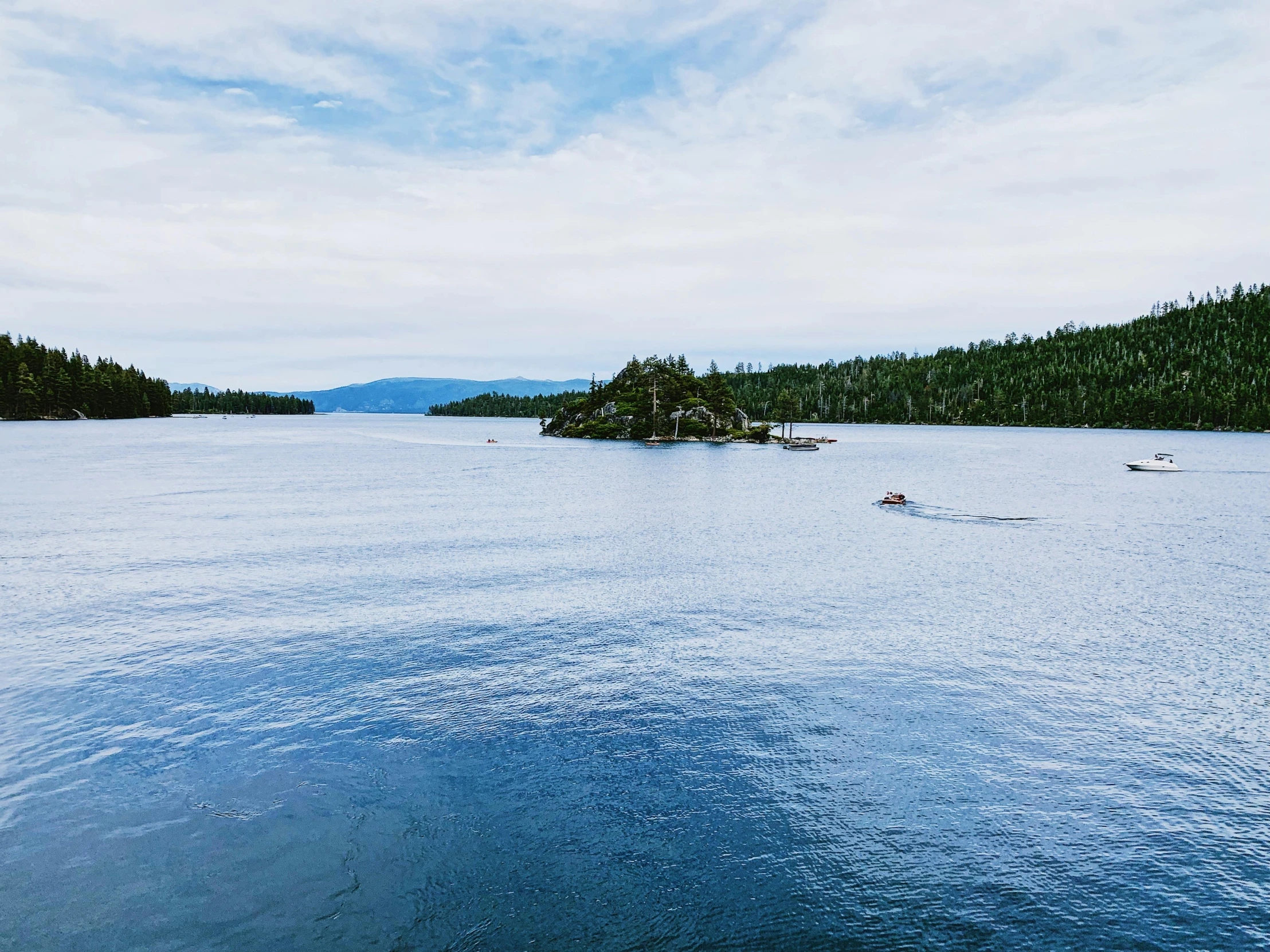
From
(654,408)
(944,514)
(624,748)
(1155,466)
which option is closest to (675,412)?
(654,408)

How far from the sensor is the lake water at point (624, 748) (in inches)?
541

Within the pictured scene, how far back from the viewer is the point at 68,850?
49.5 ft

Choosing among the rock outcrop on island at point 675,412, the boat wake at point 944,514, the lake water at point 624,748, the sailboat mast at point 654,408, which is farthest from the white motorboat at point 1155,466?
the sailboat mast at point 654,408

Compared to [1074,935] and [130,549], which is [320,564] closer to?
[130,549]

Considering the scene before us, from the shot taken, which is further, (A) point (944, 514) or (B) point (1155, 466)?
(B) point (1155, 466)

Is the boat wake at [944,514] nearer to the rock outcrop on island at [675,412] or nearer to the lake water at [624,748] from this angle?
the lake water at [624,748]

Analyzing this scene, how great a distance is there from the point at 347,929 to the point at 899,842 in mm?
11399

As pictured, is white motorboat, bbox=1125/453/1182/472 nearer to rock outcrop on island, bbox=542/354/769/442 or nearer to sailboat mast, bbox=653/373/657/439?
rock outcrop on island, bbox=542/354/769/442

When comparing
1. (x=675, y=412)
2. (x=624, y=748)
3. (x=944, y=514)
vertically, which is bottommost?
(x=624, y=748)

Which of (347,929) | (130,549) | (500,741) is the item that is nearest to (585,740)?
(500,741)

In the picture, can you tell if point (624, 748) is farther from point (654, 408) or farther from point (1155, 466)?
point (654, 408)

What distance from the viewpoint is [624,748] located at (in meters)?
20.2

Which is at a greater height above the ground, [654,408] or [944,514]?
[654,408]

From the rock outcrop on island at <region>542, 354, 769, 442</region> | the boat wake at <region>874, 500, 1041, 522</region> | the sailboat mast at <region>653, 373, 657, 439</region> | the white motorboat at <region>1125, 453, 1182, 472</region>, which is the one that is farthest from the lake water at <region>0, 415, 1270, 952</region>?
the rock outcrop on island at <region>542, 354, 769, 442</region>
